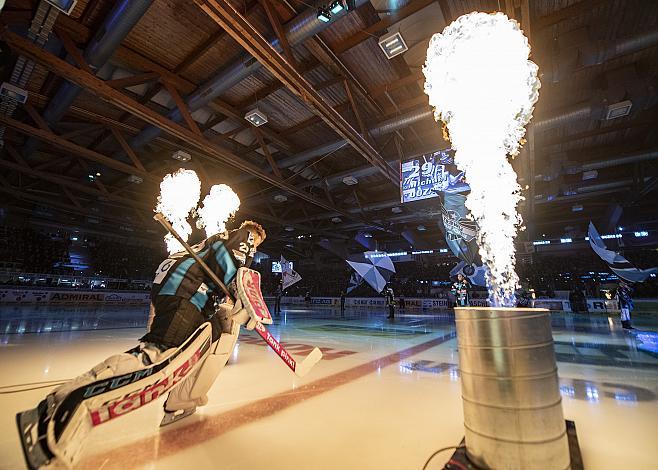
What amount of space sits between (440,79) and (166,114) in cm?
756

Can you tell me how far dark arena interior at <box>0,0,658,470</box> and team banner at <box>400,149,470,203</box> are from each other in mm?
60

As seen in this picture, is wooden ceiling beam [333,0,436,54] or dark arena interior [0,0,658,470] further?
wooden ceiling beam [333,0,436,54]

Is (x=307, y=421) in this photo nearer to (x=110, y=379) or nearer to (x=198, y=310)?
(x=198, y=310)

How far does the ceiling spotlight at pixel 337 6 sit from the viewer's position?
4454 millimetres

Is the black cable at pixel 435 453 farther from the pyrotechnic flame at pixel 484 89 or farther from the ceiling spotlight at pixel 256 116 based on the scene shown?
the ceiling spotlight at pixel 256 116

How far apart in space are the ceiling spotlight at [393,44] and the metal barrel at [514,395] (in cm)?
529

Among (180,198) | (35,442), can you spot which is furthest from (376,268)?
(35,442)

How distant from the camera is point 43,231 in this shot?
20.6 metres

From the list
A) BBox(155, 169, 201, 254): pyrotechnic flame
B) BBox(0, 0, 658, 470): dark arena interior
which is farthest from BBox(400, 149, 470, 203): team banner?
BBox(155, 169, 201, 254): pyrotechnic flame

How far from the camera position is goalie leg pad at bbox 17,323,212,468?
4.32ft

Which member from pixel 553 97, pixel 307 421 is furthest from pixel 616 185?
pixel 307 421

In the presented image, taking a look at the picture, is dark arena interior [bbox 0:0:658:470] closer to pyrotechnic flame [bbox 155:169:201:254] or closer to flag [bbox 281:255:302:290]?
pyrotechnic flame [bbox 155:169:201:254]

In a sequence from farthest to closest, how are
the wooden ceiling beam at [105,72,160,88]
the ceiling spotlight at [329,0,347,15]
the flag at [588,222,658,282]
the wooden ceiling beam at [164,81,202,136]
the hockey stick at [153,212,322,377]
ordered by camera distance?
the flag at [588,222,658,282] < the wooden ceiling beam at [164,81,202,136] < the wooden ceiling beam at [105,72,160,88] < the ceiling spotlight at [329,0,347,15] < the hockey stick at [153,212,322,377]

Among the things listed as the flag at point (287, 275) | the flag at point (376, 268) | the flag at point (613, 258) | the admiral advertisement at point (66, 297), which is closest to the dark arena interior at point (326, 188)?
the flag at point (613, 258)
